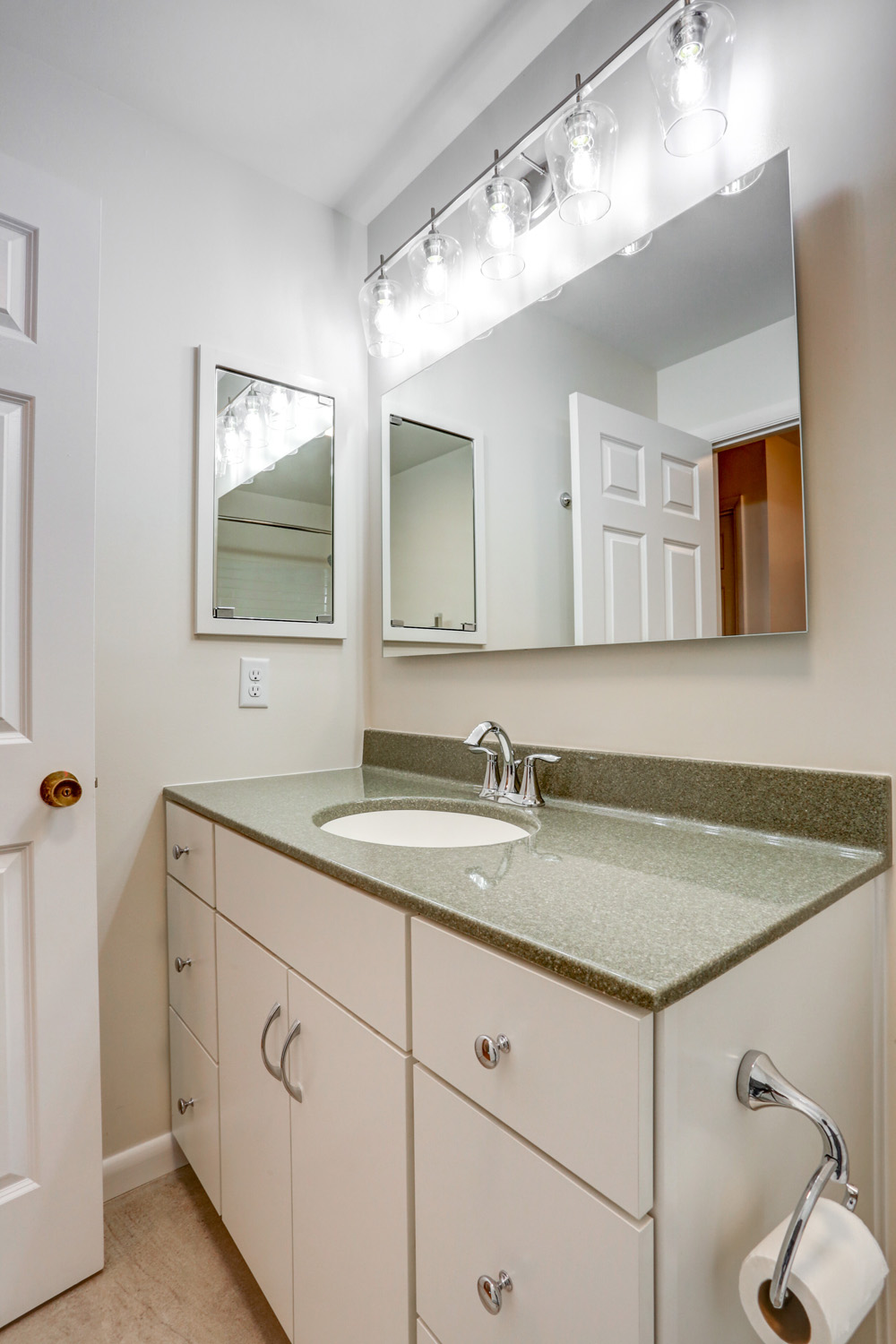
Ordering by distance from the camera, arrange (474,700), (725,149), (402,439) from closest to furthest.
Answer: (725,149), (474,700), (402,439)

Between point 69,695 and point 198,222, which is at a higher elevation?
point 198,222

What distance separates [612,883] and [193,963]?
1.02m

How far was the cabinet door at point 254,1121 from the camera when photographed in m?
1.08

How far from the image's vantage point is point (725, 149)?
1106 mm

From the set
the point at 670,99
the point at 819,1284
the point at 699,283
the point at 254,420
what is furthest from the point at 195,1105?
the point at 670,99

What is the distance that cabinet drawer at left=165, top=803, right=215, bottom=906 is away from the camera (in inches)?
53.1

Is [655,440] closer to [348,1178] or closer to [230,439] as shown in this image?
[230,439]

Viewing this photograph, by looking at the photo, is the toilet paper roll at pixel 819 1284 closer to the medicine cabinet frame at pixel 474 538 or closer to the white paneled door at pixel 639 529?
the white paneled door at pixel 639 529

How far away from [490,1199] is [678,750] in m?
0.73

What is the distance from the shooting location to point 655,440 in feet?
3.97

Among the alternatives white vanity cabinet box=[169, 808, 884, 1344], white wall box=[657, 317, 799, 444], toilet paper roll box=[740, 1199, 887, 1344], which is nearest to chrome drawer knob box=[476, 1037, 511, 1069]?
white vanity cabinet box=[169, 808, 884, 1344]

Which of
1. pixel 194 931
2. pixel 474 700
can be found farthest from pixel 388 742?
pixel 194 931

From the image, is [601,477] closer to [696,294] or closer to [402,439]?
[696,294]

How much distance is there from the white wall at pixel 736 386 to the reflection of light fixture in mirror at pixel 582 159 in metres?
0.36
